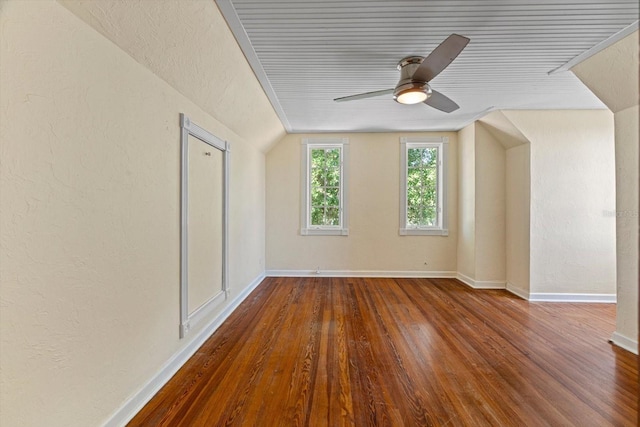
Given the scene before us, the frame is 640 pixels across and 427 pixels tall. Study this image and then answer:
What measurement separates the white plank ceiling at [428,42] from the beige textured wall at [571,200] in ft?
0.95

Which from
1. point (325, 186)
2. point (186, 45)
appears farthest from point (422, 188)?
point (186, 45)

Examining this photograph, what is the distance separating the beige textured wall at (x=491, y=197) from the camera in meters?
3.92

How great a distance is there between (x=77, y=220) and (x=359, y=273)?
400 cm

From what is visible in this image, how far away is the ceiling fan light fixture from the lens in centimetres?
213

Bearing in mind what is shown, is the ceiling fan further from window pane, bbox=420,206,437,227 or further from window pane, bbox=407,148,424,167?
window pane, bbox=420,206,437,227

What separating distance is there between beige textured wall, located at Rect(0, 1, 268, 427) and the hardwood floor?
51 cm

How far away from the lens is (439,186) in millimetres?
4613

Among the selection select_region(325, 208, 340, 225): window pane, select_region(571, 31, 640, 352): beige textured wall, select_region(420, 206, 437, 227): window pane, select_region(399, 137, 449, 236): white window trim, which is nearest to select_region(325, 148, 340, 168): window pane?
select_region(325, 208, 340, 225): window pane

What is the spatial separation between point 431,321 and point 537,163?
97.8 inches

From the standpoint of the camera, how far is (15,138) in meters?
0.97

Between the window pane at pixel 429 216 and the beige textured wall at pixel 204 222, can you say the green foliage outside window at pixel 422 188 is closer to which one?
the window pane at pixel 429 216

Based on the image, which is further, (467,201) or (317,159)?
(317,159)

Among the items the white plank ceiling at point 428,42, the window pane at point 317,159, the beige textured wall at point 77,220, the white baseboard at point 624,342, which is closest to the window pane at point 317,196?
the window pane at point 317,159

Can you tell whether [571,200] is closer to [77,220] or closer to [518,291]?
[518,291]
